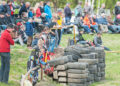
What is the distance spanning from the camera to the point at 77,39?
17.5m

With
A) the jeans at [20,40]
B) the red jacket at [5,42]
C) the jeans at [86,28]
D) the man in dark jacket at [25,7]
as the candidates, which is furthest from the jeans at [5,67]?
the jeans at [86,28]

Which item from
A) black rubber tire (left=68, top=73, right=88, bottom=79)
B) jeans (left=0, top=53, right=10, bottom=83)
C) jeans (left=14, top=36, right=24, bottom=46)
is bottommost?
black rubber tire (left=68, top=73, right=88, bottom=79)

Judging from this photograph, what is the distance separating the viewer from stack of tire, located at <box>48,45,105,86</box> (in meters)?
11.4

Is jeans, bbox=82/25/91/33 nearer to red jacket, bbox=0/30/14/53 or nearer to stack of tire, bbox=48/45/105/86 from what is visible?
stack of tire, bbox=48/45/105/86

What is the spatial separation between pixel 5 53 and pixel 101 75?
13.3ft

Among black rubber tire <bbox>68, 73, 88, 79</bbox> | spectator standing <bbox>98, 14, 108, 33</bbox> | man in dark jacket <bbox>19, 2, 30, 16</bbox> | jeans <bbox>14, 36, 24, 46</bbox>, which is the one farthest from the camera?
spectator standing <bbox>98, 14, 108, 33</bbox>

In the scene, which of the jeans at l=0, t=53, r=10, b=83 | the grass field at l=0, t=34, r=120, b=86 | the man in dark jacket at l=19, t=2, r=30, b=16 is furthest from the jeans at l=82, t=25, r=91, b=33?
the jeans at l=0, t=53, r=10, b=83

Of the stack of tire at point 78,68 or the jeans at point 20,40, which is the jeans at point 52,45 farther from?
the stack of tire at point 78,68

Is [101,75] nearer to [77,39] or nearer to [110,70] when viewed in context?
[110,70]

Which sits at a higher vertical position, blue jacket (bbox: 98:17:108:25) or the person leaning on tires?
blue jacket (bbox: 98:17:108:25)

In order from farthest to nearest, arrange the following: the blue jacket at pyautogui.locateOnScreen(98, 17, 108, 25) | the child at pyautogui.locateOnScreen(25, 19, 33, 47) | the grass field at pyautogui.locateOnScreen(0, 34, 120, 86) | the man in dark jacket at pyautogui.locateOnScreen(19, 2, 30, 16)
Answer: the blue jacket at pyautogui.locateOnScreen(98, 17, 108, 25), the man in dark jacket at pyautogui.locateOnScreen(19, 2, 30, 16), the child at pyautogui.locateOnScreen(25, 19, 33, 47), the grass field at pyautogui.locateOnScreen(0, 34, 120, 86)

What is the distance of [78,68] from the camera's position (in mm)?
11453

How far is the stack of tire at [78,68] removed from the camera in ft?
37.4

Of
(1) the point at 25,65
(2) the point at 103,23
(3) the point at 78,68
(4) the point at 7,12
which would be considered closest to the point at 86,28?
(2) the point at 103,23
